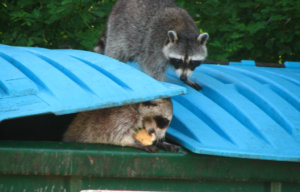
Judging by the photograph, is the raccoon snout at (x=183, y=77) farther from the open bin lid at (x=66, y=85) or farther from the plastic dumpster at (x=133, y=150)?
the open bin lid at (x=66, y=85)

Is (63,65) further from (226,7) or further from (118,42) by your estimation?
(226,7)

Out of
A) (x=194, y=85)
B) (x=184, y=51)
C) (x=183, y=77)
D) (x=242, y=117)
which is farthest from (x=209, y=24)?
(x=242, y=117)

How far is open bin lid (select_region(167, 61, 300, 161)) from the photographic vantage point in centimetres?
266

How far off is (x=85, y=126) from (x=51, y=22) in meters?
2.14

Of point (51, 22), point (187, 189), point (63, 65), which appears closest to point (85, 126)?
point (63, 65)

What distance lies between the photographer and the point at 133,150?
8.50 feet

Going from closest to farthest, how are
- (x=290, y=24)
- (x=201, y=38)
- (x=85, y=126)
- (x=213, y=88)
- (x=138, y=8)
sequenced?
1. (x=85, y=126)
2. (x=213, y=88)
3. (x=201, y=38)
4. (x=138, y=8)
5. (x=290, y=24)

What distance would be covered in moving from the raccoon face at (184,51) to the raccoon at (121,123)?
86cm

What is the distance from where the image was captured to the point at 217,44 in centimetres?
522

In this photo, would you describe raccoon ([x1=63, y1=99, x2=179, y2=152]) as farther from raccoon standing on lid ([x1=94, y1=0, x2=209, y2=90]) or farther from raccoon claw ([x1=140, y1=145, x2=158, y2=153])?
raccoon standing on lid ([x1=94, y1=0, x2=209, y2=90])

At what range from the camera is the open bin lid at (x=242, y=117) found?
2661 mm

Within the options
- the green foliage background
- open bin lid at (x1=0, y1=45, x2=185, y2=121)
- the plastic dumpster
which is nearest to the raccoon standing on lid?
the green foliage background

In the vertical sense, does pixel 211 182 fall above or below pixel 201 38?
below

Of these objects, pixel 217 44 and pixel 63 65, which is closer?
pixel 63 65
